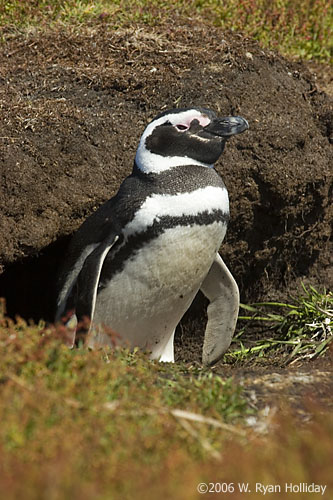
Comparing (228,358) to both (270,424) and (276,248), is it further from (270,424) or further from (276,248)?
(270,424)

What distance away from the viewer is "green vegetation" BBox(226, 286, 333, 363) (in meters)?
5.21

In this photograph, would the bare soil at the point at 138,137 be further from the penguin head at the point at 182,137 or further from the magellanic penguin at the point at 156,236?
the penguin head at the point at 182,137

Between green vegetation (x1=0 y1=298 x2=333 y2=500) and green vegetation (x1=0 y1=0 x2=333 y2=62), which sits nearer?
green vegetation (x1=0 y1=298 x2=333 y2=500)

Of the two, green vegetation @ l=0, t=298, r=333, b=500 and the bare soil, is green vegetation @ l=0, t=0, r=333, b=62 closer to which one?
the bare soil

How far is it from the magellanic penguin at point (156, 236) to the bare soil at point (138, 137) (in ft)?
2.05

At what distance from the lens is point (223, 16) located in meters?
6.83

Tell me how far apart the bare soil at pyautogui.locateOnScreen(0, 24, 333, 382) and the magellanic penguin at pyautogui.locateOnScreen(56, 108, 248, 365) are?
0.62 meters

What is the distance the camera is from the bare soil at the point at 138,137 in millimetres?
4895

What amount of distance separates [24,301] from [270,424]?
3.07m

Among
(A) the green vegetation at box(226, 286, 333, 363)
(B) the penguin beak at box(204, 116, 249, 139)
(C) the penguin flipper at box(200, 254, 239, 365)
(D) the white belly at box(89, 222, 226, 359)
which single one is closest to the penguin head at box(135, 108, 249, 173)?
(B) the penguin beak at box(204, 116, 249, 139)

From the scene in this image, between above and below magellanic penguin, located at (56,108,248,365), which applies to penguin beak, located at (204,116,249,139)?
above

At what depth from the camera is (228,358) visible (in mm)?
5438

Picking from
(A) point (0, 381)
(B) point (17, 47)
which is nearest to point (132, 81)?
(B) point (17, 47)

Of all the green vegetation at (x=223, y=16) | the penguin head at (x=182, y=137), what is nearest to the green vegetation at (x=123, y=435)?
the penguin head at (x=182, y=137)
